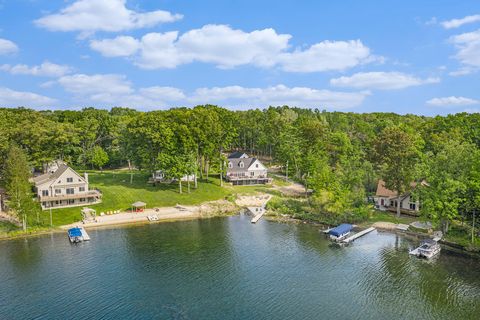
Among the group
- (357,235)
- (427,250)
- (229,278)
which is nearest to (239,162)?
(357,235)

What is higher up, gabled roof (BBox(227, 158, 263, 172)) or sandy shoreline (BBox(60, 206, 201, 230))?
gabled roof (BBox(227, 158, 263, 172))

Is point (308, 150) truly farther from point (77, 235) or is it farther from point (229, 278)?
point (77, 235)

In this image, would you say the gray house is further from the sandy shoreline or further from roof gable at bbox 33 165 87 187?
roof gable at bbox 33 165 87 187

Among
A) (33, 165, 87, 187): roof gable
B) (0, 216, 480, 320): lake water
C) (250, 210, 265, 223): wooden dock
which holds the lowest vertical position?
(0, 216, 480, 320): lake water

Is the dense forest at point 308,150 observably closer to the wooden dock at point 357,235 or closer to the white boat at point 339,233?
the wooden dock at point 357,235

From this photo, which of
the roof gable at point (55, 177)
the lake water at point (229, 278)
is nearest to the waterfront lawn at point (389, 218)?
the lake water at point (229, 278)

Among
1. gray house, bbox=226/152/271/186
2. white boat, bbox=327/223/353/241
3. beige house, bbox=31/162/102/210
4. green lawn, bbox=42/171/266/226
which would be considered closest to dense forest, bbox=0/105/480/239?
green lawn, bbox=42/171/266/226

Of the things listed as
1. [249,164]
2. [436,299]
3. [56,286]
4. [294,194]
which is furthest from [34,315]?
[249,164]

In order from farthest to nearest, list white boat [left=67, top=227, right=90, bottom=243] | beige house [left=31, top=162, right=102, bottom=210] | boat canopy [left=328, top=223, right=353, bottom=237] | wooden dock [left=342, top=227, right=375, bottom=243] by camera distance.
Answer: beige house [left=31, top=162, right=102, bottom=210], boat canopy [left=328, top=223, right=353, bottom=237], wooden dock [left=342, top=227, right=375, bottom=243], white boat [left=67, top=227, right=90, bottom=243]
